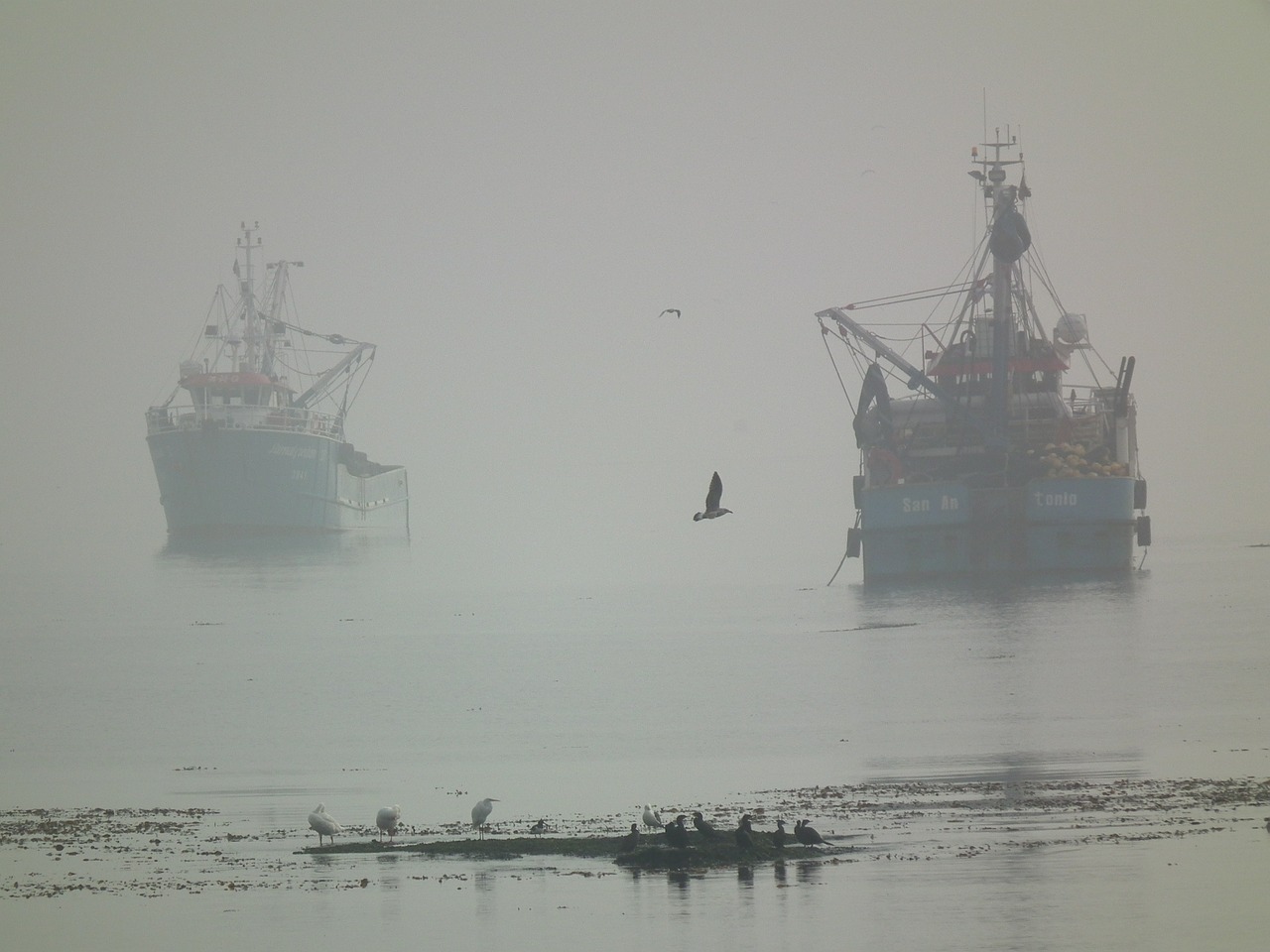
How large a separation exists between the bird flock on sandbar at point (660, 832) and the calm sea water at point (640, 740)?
0.77m

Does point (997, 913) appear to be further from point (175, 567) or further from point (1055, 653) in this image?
point (175, 567)

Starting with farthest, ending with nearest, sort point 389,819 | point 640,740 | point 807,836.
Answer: point 640,740 < point 389,819 < point 807,836

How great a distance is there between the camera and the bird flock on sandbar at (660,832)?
2488 centimetres

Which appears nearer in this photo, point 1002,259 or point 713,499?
point 713,499

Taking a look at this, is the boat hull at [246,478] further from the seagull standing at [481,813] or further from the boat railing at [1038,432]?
the seagull standing at [481,813]

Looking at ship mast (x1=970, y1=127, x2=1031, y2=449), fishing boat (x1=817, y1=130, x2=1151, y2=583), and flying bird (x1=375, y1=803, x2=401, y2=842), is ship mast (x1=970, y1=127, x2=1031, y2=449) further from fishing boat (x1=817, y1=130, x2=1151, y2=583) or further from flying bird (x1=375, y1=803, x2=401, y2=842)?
flying bird (x1=375, y1=803, x2=401, y2=842)

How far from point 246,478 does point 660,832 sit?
400 ft

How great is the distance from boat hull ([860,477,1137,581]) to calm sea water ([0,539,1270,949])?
2429 mm

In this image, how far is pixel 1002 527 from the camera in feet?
339

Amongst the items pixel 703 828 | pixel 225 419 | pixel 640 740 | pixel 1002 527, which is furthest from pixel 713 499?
pixel 225 419

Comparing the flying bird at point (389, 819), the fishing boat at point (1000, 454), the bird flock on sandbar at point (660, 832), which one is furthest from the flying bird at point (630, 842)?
the fishing boat at point (1000, 454)

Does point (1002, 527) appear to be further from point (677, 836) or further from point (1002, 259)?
point (677, 836)

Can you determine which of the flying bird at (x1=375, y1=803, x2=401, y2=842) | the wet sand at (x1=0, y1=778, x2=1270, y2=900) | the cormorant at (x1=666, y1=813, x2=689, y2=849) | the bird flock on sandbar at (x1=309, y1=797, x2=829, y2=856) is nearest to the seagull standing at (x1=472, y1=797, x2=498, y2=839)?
the bird flock on sandbar at (x1=309, y1=797, x2=829, y2=856)

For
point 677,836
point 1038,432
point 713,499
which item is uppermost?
point 1038,432
